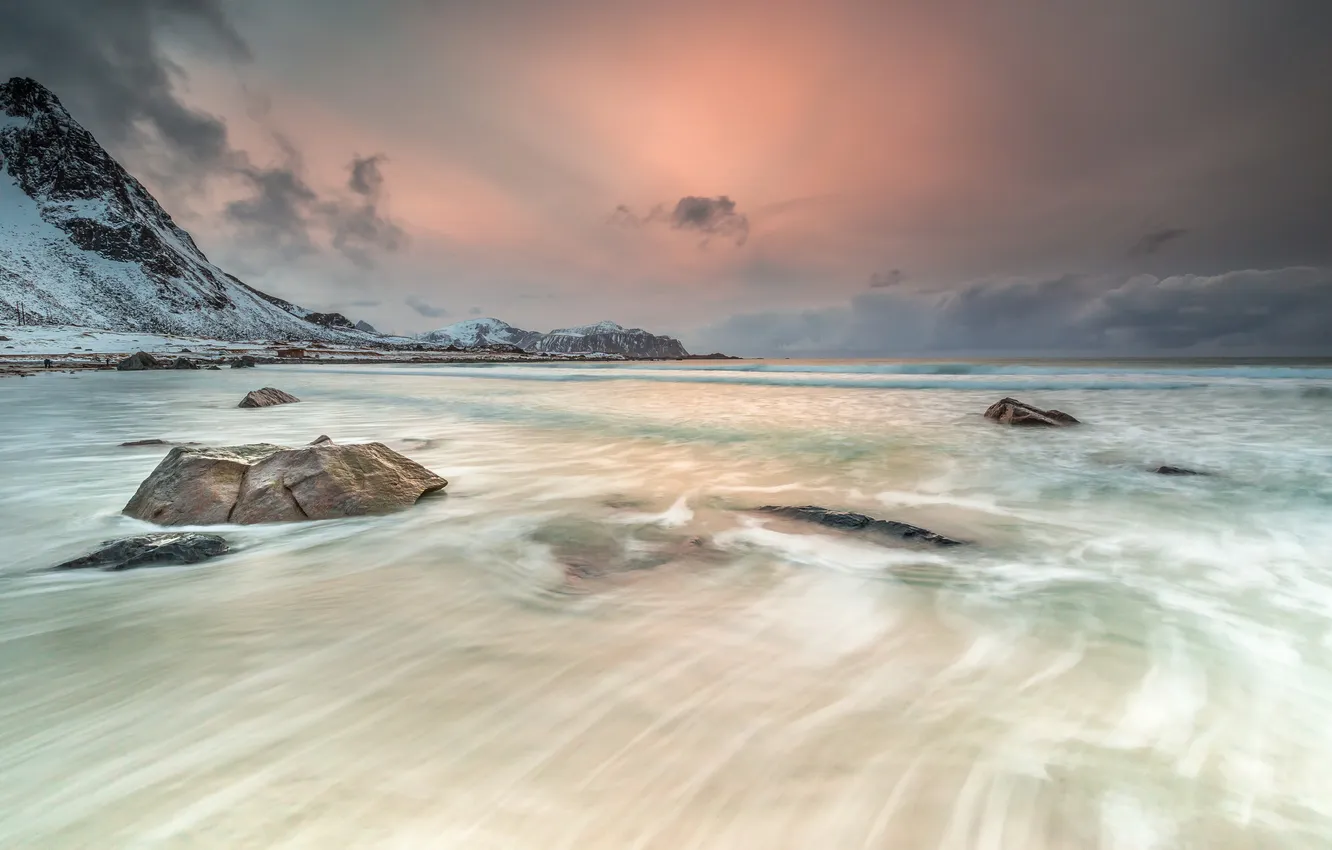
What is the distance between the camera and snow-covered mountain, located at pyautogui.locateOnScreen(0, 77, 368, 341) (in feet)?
388

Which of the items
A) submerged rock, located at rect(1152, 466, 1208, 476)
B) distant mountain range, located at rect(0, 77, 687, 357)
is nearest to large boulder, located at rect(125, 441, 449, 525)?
submerged rock, located at rect(1152, 466, 1208, 476)

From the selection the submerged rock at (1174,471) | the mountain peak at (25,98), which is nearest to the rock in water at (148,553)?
the submerged rock at (1174,471)

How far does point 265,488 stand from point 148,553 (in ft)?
4.06

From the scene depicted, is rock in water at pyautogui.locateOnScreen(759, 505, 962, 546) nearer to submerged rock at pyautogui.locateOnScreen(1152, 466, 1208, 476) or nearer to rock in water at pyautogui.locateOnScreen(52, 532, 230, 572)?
rock in water at pyautogui.locateOnScreen(52, 532, 230, 572)

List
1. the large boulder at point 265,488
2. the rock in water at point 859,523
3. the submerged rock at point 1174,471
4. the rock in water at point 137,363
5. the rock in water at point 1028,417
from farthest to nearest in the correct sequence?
the rock in water at point 137,363, the rock in water at point 1028,417, the submerged rock at point 1174,471, the large boulder at point 265,488, the rock in water at point 859,523

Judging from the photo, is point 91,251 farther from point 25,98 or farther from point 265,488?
point 265,488

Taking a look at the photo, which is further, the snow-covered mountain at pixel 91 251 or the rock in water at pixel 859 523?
the snow-covered mountain at pixel 91 251

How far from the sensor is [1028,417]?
12344mm

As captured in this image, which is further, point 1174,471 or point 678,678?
point 1174,471

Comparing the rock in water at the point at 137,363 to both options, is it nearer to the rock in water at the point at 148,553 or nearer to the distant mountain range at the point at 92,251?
the rock in water at the point at 148,553

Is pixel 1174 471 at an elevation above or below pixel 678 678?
above

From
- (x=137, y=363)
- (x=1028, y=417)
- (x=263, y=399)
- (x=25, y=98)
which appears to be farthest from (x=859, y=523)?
(x=25, y=98)

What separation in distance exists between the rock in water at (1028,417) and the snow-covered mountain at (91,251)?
500ft

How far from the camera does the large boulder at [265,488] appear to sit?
198 inches
